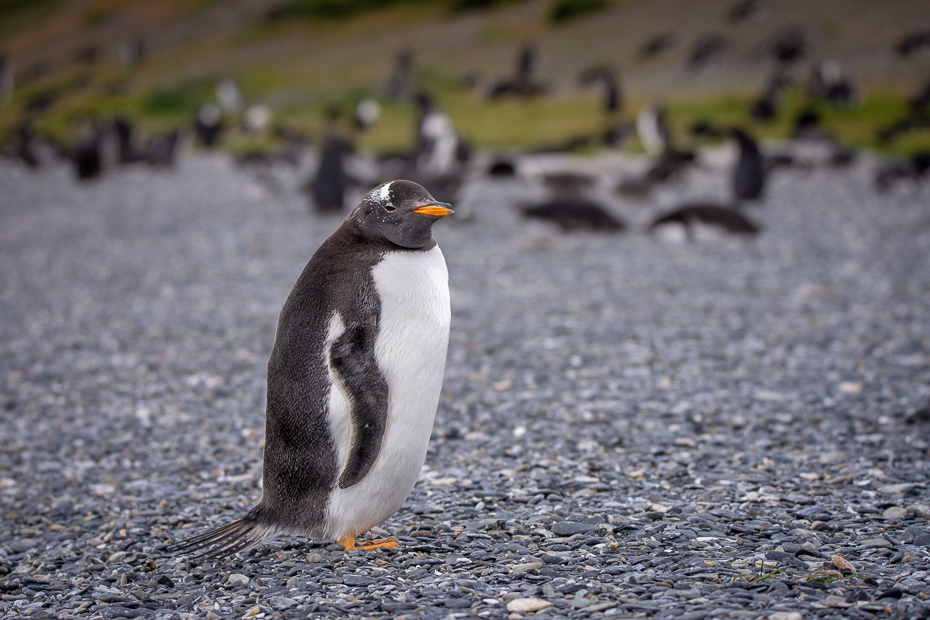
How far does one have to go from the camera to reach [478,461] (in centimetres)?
412

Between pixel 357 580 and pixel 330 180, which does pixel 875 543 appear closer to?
pixel 357 580

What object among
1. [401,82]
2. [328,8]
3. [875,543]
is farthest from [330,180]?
[328,8]

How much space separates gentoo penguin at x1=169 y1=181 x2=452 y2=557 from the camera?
9.83 ft

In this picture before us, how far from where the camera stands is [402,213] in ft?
10.1

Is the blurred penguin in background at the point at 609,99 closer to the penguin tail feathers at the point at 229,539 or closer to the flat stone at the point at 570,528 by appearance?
the flat stone at the point at 570,528

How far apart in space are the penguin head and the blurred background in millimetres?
15741

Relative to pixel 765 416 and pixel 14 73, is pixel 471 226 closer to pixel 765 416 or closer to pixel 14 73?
pixel 765 416

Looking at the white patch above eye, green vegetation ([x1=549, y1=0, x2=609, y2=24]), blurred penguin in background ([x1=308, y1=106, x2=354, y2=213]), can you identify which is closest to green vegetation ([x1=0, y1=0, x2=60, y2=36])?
green vegetation ([x1=549, y1=0, x2=609, y2=24])

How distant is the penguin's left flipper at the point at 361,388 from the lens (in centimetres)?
297

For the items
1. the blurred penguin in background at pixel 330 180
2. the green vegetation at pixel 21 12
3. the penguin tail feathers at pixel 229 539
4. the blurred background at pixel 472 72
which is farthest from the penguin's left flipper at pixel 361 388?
the green vegetation at pixel 21 12

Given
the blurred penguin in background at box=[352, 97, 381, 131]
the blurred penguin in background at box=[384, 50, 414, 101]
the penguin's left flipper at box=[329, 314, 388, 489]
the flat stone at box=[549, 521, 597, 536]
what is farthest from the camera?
the blurred penguin in background at box=[384, 50, 414, 101]

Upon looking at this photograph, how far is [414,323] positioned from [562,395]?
2.25 meters

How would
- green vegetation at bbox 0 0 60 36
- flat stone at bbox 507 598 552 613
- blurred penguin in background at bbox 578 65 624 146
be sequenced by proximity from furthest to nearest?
green vegetation at bbox 0 0 60 36 → blurred penguin in background at bbox 578 65 624 146 → flat stone at bbox 507 598 552 613

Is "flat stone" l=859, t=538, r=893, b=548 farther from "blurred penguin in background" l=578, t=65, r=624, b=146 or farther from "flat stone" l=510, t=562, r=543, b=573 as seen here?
"blurred penguin in background" l=578, t=65, r=624, b=146
